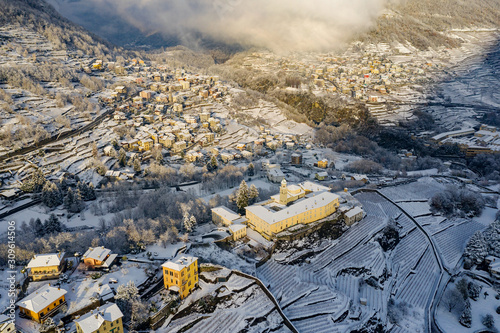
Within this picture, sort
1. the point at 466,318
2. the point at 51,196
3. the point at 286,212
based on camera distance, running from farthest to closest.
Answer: the point at 51,196 → the point at 286,212 → the point at 466,318

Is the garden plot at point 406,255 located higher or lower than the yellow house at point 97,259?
lower

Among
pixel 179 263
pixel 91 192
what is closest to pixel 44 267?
pixel 179 263

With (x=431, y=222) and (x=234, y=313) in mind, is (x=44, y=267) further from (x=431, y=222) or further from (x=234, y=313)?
(x=431, y=222)

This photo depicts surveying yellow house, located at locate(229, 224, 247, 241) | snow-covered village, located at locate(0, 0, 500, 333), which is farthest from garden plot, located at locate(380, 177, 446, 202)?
yellow house, located at locate(229, 224, 247, 241)

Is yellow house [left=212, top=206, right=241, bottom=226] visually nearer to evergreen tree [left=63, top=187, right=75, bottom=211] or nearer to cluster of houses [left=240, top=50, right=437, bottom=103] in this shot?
Answer: evergreen tree [left=63, top=187, right=75, bottom=211]

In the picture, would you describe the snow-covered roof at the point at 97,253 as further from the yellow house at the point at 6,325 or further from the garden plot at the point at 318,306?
the garden plot at the point at 318,306

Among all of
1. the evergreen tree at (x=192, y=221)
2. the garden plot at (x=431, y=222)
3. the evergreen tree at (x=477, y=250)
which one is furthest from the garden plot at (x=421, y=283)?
the evergreen tree at (x=192, y=221)

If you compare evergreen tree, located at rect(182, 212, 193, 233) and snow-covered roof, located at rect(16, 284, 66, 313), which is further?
evergreen tree, located at rect(182, 212, 193, 233)
